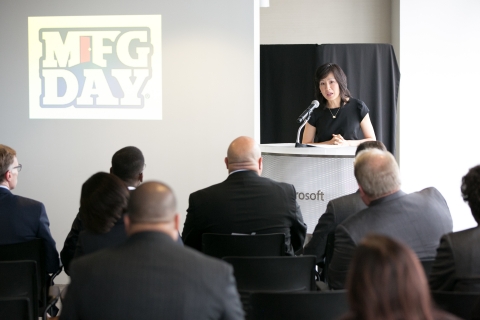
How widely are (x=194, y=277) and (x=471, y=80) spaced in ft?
20.1

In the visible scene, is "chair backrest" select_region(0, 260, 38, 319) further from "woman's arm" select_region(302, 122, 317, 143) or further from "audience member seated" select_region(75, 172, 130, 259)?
"woman's arm" select_region(302, 122, 317, 143)

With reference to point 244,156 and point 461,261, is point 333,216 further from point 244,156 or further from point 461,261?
point 461,261

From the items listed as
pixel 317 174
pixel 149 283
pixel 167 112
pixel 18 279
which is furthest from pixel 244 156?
pixel 167 112

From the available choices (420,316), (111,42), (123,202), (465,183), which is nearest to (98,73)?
(111,42)

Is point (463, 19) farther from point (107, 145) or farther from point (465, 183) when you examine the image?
point (465, 183)

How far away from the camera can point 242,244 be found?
314 cm

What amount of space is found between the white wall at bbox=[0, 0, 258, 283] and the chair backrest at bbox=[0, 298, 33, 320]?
345 centimetres

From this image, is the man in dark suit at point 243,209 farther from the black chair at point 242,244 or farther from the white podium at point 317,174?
the white podium at point 317,174

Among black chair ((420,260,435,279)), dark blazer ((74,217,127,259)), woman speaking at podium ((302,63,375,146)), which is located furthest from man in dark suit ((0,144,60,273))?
woman speaking at podium ((302,63,375,146))

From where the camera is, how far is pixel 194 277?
1.68 meters

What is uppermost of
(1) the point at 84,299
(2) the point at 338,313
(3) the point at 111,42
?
(3) the point at 111,42

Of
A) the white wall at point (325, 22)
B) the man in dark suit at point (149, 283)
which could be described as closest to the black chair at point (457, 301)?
the man in dark suit at point (149, 283)

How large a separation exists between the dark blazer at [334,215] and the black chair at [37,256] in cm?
154

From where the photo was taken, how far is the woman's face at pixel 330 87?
5.31 meters
